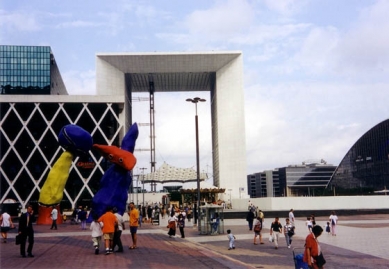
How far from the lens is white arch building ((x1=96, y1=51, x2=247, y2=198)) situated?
75812 millimetres

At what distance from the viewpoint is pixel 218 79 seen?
7975cm

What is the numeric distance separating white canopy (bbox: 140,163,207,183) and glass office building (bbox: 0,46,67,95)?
4198cm

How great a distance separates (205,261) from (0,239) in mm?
13566

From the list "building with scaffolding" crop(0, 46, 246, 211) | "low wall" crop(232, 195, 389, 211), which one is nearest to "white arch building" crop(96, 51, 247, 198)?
"building with scaffolding" crop(0, 46, 246, 211)

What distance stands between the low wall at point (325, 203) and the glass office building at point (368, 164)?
40.6 metres

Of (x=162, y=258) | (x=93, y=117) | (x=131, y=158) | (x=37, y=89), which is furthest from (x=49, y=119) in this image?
(x=162, y=258)

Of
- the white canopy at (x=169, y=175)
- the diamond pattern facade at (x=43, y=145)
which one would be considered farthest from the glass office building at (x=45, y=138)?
the white canopy at (x=169, y=175)

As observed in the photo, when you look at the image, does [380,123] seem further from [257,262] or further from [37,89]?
[257,262]

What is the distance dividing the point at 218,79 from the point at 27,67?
152 feet

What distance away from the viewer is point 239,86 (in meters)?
78.5

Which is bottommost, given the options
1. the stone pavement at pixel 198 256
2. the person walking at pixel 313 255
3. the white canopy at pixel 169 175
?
the stone pavement at pixel 198 256

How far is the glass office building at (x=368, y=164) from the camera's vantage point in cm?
9612

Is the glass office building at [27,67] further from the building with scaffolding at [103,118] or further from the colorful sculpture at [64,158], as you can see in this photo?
the colorful sculpture at [64,158]

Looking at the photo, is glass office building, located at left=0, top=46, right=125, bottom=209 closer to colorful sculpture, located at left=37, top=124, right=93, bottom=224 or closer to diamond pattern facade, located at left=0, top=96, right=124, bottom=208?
diamond pattern facade, located at left=0, top=96, right=124, bottom=208
